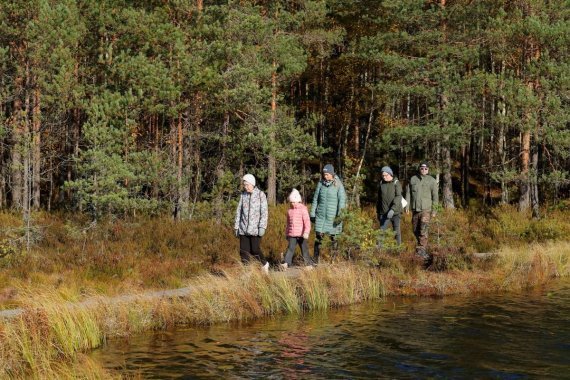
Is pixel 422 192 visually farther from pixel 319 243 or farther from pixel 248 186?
pixel 248 186

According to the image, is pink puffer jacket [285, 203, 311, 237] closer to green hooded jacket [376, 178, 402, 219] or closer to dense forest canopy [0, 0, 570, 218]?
green hooded jacket [376, 178, 402, 219]

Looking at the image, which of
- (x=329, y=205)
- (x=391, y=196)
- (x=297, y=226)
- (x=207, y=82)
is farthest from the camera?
(x=207, y=82)

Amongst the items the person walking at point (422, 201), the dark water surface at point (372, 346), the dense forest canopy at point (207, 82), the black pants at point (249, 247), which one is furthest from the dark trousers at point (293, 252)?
the dense forest canopy at point (207, 82)

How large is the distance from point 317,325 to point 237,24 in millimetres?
12190

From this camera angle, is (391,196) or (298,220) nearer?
(298,220)

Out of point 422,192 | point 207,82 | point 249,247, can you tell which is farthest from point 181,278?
point 207,82

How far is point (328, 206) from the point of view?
13.9 metres

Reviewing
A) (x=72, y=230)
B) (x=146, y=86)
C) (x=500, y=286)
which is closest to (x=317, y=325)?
(x=500, y=286)

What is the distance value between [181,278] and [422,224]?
5.90 m

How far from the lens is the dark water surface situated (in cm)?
809

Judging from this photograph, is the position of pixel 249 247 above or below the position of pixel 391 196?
below

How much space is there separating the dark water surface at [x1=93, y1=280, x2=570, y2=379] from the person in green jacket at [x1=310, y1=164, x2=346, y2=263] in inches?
91.4

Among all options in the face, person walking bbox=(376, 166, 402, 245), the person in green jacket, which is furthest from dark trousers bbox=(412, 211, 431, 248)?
the face

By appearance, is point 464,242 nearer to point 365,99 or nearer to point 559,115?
point 559,115
